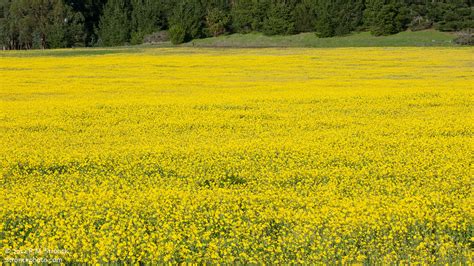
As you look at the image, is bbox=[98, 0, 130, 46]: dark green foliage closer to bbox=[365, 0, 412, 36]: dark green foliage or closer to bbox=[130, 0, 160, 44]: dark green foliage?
bbox=[130, 0, 160, 44]: dark green foliage

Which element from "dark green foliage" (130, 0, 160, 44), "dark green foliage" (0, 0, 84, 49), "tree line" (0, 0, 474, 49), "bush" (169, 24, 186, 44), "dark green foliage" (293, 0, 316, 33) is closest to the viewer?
"tree line" (0, 0, 474, 49)

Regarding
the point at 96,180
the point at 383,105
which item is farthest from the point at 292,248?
the point at 383,105

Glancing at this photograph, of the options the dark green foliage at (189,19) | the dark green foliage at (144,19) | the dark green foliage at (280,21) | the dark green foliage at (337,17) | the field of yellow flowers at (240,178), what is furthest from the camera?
the dark green foliage at (144,19)

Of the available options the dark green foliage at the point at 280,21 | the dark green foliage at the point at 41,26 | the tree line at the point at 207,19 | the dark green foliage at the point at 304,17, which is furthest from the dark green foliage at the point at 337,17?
the dark green foliage at the point at 41,26

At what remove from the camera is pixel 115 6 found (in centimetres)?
11575

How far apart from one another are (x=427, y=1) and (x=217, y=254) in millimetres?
96048

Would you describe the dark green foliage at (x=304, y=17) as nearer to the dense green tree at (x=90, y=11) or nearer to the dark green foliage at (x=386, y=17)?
the dark green foliage at (x=386, y=17)

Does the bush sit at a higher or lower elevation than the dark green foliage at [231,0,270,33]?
lower

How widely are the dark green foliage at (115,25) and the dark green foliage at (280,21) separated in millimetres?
26451

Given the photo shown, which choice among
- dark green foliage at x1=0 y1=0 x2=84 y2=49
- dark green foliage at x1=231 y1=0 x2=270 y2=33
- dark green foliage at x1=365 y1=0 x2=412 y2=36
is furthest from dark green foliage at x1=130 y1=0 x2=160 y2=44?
dark green foliage at x1=365 y1=0 x2=412 y2=36

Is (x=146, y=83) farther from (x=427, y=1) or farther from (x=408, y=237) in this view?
(x=427, y=1)

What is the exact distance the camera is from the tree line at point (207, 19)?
93.7 meters

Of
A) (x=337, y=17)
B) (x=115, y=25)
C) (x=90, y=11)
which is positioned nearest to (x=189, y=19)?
(x=115, y=25)

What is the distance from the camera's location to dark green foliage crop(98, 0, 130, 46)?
110500mm
